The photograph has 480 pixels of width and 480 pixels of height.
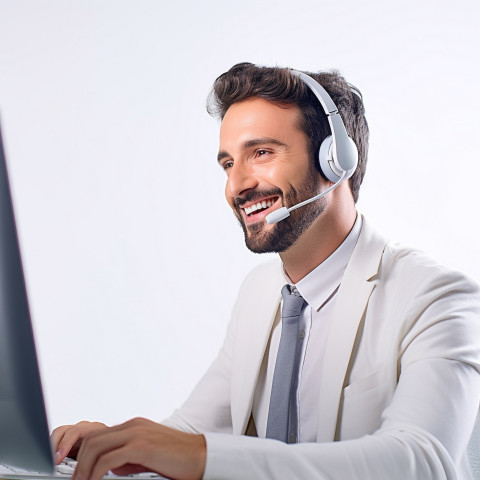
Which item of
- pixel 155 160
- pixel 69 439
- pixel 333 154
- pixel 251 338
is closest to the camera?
pixel 69 439

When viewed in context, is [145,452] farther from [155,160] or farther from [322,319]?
[155,160]

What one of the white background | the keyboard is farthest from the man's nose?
the white background

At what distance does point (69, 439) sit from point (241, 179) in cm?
68

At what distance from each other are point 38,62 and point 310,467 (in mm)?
2961

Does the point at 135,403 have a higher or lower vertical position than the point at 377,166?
lower

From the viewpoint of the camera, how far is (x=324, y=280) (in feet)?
4.83

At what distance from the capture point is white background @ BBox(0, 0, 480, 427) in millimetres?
3016

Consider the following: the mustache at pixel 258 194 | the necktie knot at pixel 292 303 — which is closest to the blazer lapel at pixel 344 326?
the necktie knot at pixel 292 303

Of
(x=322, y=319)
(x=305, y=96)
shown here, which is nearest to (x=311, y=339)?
(x=322, y=319)

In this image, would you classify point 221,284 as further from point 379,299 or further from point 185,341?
point 379,299

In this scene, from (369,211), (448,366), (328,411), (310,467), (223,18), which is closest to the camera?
(310,467)

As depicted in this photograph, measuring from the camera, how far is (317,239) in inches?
59.0

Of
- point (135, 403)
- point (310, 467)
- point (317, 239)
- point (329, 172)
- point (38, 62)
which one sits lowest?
point (135, 403)

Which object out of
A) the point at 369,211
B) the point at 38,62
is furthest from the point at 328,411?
the point at 38,62
